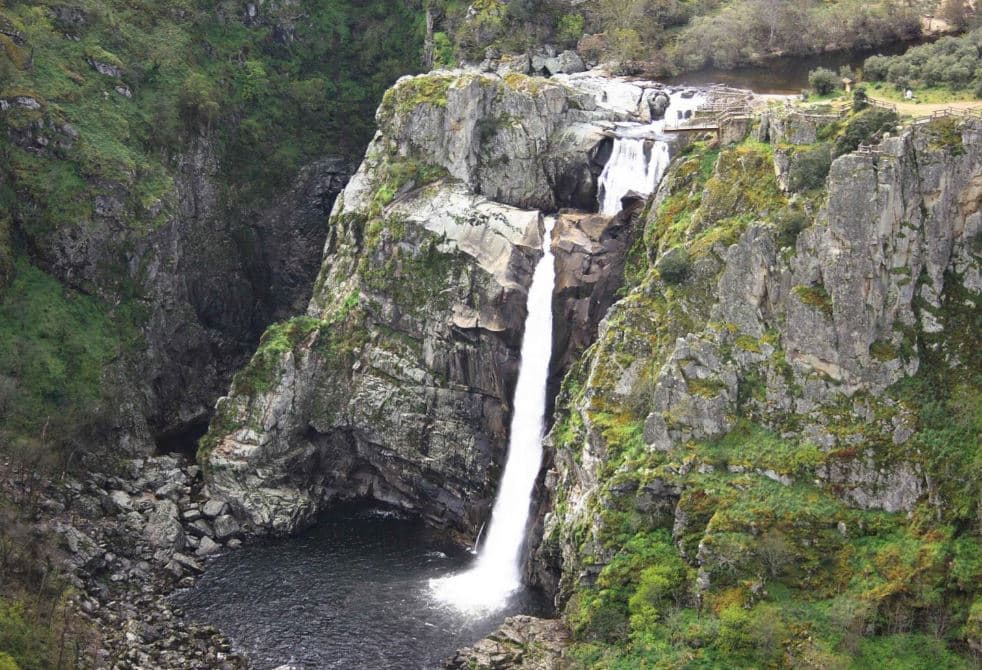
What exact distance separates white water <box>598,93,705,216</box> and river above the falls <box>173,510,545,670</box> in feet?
93.7

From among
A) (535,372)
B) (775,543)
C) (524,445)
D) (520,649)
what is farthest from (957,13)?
(520,649)

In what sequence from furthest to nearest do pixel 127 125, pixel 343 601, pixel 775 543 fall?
pixel 127 125
pixel 343 601
pixel 775 543

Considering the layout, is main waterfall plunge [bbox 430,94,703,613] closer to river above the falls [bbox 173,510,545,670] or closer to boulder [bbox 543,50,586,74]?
river above the falls [bbox 173,510,545,670]

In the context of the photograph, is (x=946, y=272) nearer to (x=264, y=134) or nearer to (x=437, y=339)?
(x=437, y=339)

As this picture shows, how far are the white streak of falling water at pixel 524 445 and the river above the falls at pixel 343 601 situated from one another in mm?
2418

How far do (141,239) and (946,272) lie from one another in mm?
64952

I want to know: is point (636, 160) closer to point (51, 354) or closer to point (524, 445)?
point (524, 445)

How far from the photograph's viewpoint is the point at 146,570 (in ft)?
270

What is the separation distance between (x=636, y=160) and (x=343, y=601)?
3736 cm

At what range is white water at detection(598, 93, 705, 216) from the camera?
86.9 metres

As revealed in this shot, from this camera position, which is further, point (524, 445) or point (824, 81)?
point (524, 445)

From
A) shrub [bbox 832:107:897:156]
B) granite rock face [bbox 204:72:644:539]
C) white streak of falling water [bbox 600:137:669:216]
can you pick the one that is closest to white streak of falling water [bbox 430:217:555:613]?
granite rock face [bbox 204:72:644:539]

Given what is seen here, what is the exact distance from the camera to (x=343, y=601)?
7906cm

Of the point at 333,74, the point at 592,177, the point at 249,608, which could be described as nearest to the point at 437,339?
the point at 592,177
